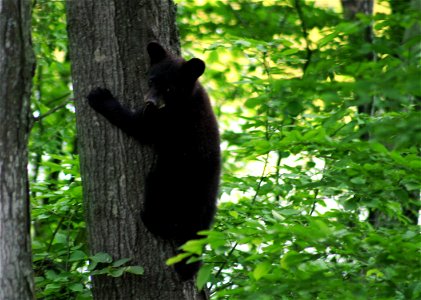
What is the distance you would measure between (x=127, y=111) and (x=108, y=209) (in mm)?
643

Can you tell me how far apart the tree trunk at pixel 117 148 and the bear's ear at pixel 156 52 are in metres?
0.05

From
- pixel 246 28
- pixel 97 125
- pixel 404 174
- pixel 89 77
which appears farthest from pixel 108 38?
pixel 246 28

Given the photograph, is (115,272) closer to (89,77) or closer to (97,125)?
(97,125)

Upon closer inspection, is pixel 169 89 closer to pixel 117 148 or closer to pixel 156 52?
pixel 156 52

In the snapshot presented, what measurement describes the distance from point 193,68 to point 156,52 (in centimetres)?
60

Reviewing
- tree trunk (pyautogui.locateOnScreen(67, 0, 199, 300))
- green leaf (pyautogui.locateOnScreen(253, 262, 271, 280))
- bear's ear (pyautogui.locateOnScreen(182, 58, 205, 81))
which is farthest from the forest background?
bear's ear (pyautogui.locateOnScreen(182, 58, 205, 81))

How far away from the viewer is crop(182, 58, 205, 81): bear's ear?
4801mm

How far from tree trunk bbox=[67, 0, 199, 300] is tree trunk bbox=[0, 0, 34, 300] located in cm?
86

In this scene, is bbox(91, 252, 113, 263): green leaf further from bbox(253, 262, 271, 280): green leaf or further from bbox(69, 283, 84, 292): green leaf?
bbox(253, 262, 271, 280): green leaf

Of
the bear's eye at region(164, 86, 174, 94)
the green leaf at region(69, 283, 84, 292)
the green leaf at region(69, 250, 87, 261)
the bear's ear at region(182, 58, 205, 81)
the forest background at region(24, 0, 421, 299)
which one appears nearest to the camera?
the forest background at region(24, 0, 421, 299)

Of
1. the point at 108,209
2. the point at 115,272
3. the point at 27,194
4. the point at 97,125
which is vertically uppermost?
the point at 97,125

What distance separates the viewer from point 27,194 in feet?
10.8

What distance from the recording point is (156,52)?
4.26 m

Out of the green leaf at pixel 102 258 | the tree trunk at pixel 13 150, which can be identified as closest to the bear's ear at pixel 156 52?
the tree trunk at pixel 13 150
